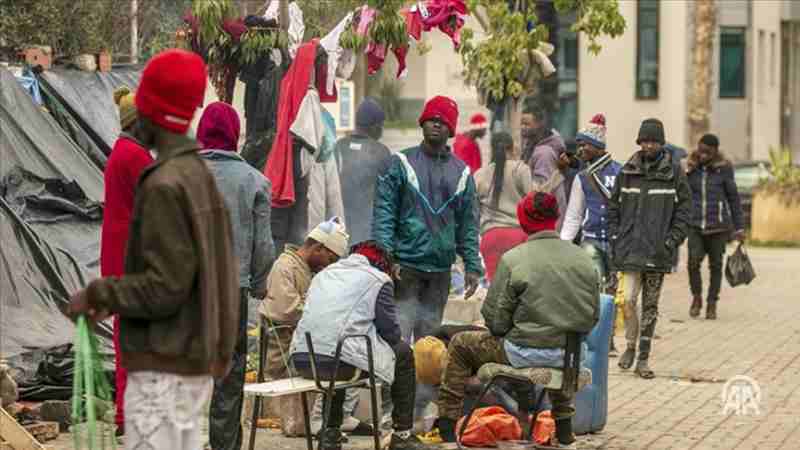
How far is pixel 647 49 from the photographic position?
1752 inches

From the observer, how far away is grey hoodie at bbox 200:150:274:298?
923cm

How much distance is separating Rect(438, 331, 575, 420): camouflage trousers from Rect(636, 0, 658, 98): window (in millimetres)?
34705

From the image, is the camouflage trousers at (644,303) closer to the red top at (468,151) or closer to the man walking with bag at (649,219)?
the man walking with bag at (649,219)

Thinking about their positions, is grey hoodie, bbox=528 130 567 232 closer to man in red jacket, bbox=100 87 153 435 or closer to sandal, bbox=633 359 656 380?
sandal, bbox=633 359 656 380

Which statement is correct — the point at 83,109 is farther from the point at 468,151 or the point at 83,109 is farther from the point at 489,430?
the point at 489,430

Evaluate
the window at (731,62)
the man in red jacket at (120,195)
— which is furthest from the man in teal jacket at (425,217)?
the window at (731,62)

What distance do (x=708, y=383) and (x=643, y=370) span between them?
541 mm

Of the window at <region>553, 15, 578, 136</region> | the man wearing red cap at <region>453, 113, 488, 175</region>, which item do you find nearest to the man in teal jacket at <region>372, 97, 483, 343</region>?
the man wearing red cap at <region>453, 113, 488, 175</region>

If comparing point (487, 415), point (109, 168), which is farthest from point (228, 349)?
point (487, 415)

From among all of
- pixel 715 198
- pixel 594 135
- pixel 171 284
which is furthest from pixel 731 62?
pixel 171 284

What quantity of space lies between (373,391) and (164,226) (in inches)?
153

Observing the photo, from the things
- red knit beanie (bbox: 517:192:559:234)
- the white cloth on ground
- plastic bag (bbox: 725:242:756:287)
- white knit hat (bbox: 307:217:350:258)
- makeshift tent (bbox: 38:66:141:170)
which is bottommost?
plastic bag (bbox: 725:242:756:287)

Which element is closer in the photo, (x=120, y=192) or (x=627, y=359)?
(x=120, y=192)

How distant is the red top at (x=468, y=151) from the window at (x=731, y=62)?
96.5 feet
